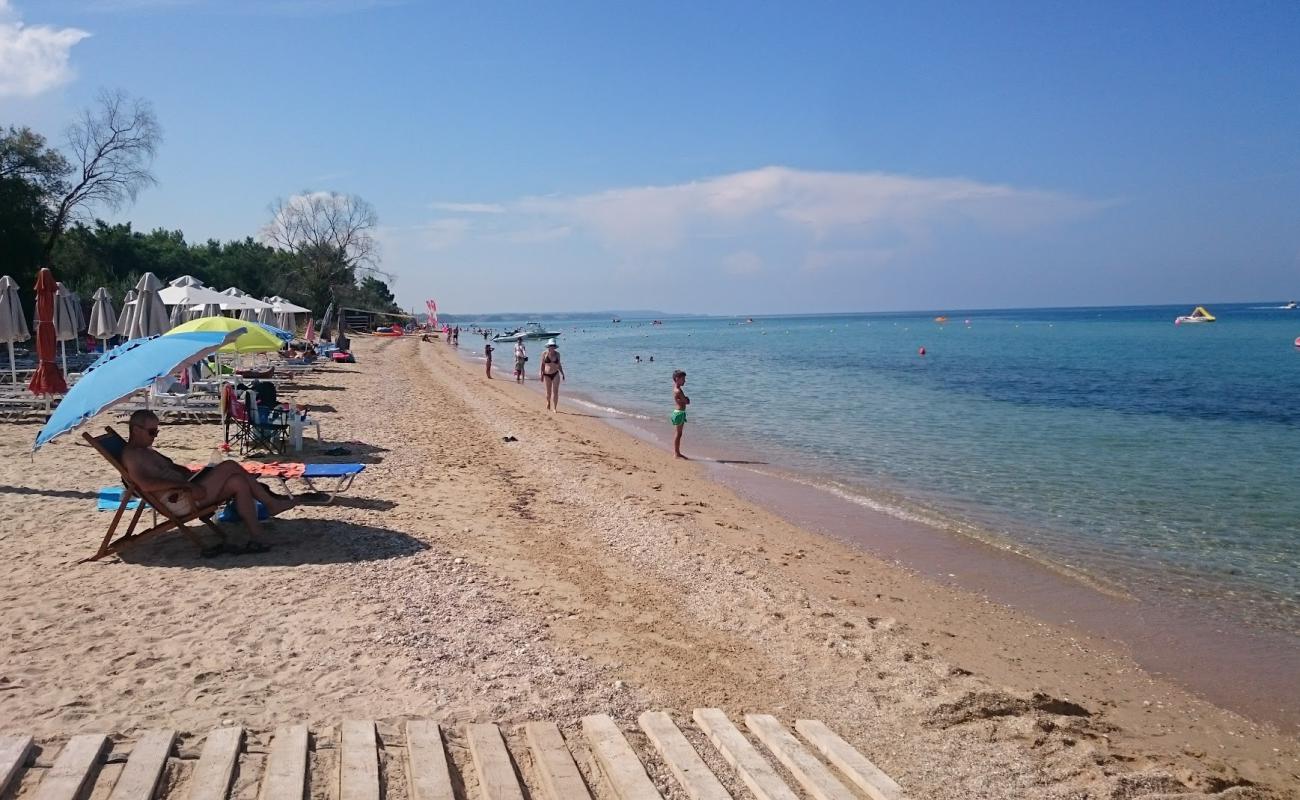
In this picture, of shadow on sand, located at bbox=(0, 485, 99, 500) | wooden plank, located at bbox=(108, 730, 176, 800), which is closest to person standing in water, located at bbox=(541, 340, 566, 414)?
shadow on sand, located at bbox=(0, 485, 99, 500)

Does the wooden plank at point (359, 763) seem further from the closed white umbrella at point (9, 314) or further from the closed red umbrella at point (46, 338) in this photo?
the closed white umbrella at point (9, 314)

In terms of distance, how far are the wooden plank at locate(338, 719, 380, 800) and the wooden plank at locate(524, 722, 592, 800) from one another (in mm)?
644

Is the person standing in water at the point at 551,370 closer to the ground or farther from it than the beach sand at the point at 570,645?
farther from it

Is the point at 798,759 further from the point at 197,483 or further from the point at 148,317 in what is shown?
the point at 148,317

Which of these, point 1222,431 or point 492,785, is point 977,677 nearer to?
point 492,785

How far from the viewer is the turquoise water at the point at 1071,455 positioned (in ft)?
27.1

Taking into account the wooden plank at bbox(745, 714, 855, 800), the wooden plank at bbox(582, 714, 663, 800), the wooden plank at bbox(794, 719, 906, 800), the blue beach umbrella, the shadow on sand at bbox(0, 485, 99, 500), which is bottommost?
the wooden plank at bbox(794, 719, 906, 800)

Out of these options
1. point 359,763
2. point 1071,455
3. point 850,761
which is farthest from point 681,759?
point 1071,455

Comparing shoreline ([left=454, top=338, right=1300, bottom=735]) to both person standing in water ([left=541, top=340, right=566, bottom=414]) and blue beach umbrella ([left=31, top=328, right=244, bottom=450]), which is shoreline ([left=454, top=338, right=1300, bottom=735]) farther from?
person standing in water ([left=541, top=340, right=566, bottom=414])

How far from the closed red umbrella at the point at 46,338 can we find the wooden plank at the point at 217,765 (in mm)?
10471

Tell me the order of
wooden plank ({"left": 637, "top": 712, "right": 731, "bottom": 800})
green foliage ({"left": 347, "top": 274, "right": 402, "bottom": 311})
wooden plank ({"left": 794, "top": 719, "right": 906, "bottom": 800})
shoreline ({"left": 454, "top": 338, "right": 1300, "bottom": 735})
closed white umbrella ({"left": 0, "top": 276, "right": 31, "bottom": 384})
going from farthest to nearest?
green foliage ({"left": 347, "top": 274, "right": 402, "bottom": 311}), closed white umbrella ({"left": 0, "top": 276, "right": 31, "bottom": 384}), shoreline ({"left": 454, "top": 338, "right": 1300, "bottom": 735}), wooden plank ({"left": 794, "top": 719, "right": 906, "bottom": 800}), wooden plank ({"left": 637, "top": 712, "right": 731, "bottom": 800})

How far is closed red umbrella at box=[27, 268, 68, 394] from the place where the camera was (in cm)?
1141

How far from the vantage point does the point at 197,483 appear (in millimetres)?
6328

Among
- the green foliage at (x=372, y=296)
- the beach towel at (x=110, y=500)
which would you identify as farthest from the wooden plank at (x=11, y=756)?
the green foliage at (x=372, y=296)
